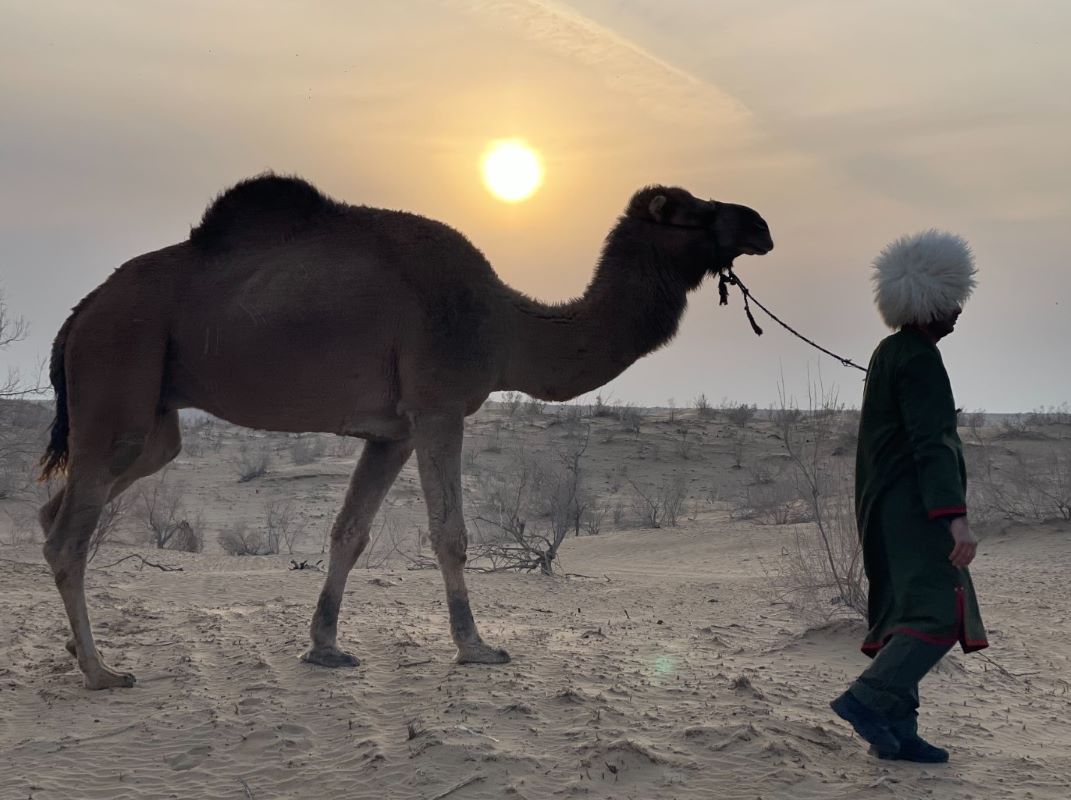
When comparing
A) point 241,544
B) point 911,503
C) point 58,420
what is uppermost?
point 58,420

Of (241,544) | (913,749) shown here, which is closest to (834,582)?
(913,749)

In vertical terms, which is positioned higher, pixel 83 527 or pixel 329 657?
pixel 83 527

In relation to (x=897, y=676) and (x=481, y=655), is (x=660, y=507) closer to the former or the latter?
(x=481, y=655)

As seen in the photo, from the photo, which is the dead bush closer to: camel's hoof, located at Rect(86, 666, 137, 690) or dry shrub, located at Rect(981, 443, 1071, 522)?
camel's hoof, located at Rect(86, 666, 137, 690)

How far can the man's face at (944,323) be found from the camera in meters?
5.09

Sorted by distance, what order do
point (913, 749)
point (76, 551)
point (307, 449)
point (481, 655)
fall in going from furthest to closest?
point (307, 449)
point (481, 655)
point (76, 551)
point (913, 749)

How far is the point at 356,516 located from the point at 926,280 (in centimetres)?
396

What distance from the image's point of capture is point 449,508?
6773mm

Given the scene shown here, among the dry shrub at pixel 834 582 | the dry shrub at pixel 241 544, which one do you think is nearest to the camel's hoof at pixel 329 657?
the dry shrub at pixel 834 582

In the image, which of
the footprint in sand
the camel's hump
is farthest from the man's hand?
the camel's hump

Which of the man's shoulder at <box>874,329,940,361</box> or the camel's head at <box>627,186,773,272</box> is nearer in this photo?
the man's shoulder at <box>874,329,940,361</box>

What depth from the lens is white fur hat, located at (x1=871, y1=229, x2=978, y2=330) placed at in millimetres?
5039

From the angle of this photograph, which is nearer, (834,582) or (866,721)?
(866,721)

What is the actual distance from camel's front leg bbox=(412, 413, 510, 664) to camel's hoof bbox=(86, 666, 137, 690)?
1.94 meters
